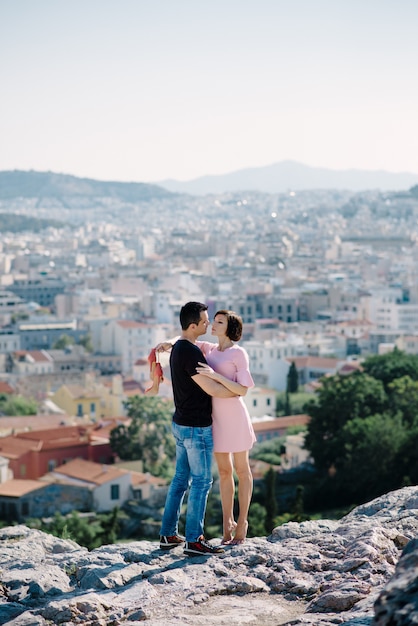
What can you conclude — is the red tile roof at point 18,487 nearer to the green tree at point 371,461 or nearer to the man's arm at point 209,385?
the green tree at point 371,461

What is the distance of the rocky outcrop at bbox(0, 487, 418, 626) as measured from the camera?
3.23 m

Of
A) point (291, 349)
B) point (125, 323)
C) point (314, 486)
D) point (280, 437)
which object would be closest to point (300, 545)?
point (314, 486)

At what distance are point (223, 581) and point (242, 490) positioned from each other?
470 millimetres

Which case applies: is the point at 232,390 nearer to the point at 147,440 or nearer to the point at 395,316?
the point at 147,440

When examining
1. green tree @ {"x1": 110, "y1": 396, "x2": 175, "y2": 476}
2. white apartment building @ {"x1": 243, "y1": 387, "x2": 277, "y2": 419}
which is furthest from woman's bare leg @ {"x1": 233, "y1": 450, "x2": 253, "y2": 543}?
white apartment building @ {"x1": 243, "y1": 387, "x2": 277, "y2": 419}

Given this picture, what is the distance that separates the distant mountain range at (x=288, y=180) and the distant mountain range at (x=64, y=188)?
29.5 m

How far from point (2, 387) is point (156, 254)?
58544 millimetres

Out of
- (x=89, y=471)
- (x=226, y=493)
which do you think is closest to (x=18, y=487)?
(x=89, y=471)

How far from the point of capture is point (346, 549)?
361cm

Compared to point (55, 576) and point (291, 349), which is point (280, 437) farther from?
point (55, 576)

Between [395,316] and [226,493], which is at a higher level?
[226,493]

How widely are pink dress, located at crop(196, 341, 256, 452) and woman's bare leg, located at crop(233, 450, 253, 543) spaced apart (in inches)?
2.2

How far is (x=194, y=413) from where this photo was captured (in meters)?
3.75

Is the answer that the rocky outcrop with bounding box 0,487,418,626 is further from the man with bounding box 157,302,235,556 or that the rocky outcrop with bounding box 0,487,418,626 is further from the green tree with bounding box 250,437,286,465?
the green tree with bounding box 250,437,286,465
